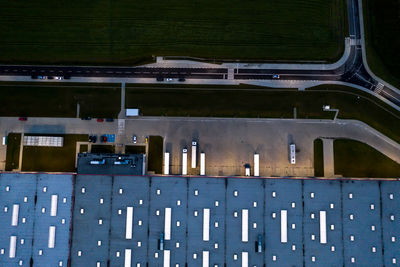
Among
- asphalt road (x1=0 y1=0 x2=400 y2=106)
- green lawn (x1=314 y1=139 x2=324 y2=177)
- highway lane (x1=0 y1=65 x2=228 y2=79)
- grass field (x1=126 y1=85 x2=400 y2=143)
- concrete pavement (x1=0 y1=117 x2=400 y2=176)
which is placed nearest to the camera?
green lawn (x1=314 y1=139 x2=324 y2=177)

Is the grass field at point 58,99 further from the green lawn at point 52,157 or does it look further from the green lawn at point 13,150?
the green lawn at point 52,157

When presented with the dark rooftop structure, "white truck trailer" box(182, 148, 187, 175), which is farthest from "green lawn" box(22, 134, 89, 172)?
"white truck trailer" box(182, 148, 187, 175)

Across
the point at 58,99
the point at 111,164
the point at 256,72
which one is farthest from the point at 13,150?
the point at 256,72

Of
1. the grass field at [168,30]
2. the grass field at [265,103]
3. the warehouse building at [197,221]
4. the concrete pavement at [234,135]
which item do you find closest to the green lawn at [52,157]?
the concrete pavement at [234,135]

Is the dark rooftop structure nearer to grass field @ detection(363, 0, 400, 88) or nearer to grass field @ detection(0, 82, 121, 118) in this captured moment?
grass field @ detection(0, 82, 121, 118)

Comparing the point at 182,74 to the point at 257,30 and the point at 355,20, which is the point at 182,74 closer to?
the point at 257,30
